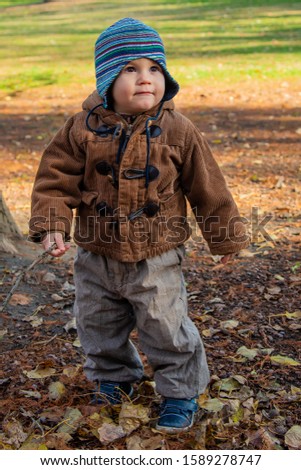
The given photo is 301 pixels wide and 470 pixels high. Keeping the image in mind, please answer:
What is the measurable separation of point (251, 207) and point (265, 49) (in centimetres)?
994

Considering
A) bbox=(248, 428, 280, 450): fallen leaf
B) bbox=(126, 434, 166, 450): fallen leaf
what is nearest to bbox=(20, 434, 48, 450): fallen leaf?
bbox=(126, 434, 166, 450): fallen leaf

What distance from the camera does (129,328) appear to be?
333 centimetres

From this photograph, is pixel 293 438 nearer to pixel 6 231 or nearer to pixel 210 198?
pixel 210 198

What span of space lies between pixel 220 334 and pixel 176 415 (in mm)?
952

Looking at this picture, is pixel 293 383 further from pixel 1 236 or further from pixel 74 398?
pixel 1 236

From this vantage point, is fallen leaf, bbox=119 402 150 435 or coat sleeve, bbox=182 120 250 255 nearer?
coat sleeve, bbox=182 120 250 255

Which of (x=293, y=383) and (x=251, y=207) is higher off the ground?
(x=293, y=383)

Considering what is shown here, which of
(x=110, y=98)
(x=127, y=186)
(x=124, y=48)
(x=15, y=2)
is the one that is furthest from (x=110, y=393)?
(x=15, y=2)

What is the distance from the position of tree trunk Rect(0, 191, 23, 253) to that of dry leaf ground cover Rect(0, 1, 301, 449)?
71mm

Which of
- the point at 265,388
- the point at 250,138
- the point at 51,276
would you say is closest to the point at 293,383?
the point at 265,388

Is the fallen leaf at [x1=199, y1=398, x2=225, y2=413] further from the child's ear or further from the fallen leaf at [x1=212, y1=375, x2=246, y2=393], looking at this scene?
the child's ear

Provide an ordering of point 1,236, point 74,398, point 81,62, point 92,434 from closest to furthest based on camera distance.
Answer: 1. point 92,434
2. point 74,398
3. point 1,236
4. point 81,62

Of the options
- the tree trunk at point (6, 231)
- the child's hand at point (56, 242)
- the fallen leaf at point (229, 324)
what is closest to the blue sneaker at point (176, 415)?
the child's hand at point (56, 242)

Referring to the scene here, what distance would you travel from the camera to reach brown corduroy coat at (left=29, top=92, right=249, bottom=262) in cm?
302
